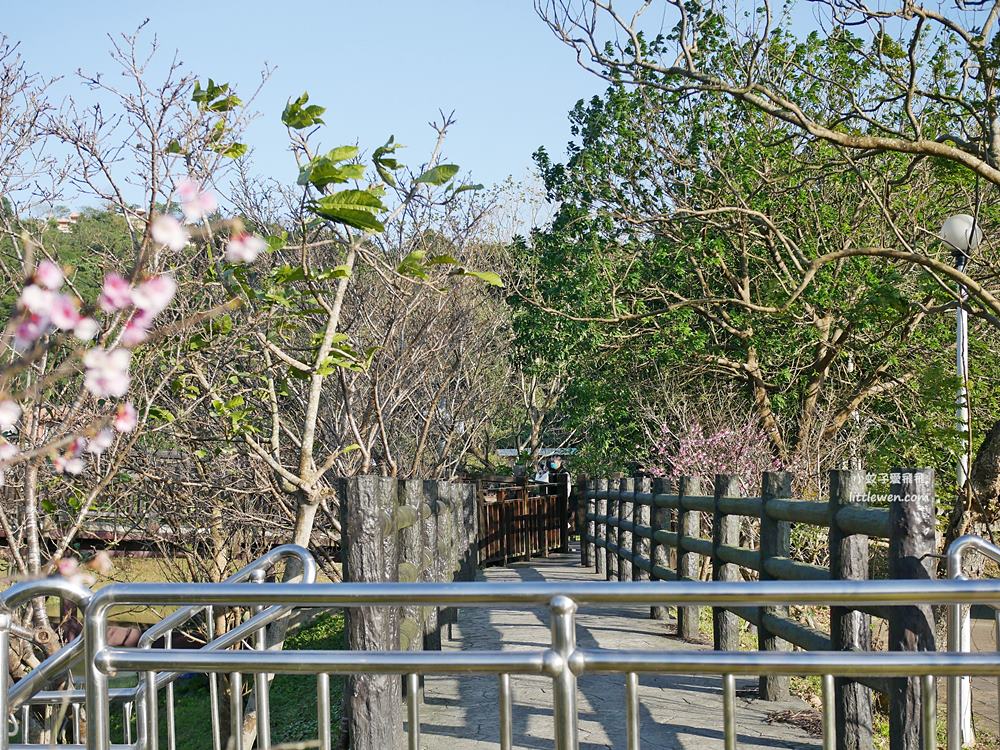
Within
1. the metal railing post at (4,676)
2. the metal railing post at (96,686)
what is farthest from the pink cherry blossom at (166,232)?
the metal railing post at (4,676)

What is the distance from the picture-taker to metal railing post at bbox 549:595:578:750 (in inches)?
115

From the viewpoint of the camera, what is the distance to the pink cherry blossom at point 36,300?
240cm

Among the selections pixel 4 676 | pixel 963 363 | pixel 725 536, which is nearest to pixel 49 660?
pixel 4 676

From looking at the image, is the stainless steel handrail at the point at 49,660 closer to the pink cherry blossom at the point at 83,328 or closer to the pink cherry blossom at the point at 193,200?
the pink cherry blossom at the point at 83,328

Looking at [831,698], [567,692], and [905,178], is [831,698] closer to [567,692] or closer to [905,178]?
[567,692]

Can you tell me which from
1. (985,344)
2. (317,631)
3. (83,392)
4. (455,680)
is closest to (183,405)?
(455,680)

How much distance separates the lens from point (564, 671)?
2.93m

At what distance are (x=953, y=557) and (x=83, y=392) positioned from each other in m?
3.91

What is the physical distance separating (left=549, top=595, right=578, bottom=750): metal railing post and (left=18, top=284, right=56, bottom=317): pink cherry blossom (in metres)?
1.44

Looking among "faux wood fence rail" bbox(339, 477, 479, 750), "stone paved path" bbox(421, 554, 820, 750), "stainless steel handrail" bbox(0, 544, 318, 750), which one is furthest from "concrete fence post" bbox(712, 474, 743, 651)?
"stainless steel handrail" bbox(0, 544, 318, 750)

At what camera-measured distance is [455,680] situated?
7379mm

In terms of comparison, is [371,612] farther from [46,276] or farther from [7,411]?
[46,276]

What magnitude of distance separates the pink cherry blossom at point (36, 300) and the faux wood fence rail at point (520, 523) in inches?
627

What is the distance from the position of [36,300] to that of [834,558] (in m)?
4.12
